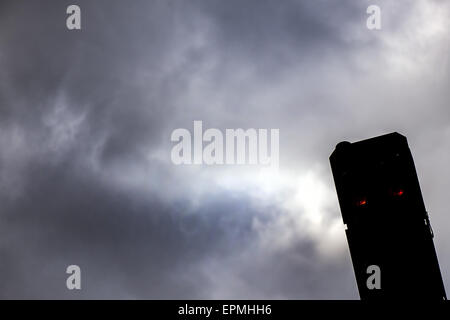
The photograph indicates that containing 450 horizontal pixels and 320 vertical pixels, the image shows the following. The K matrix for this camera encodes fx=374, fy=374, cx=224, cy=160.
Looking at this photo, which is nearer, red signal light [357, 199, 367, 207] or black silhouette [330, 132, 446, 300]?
black silhouette [330, 132, 446, 300]

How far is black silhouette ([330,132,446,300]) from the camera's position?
9.27m

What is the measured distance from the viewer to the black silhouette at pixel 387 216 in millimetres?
9266

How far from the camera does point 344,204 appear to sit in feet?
33.2

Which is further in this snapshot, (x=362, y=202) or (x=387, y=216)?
(x=362, y=202)

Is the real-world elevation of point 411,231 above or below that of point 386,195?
below

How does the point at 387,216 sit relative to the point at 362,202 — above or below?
below

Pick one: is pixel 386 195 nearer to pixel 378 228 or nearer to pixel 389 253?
pixel 378 228

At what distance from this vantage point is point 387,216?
938 centimetres

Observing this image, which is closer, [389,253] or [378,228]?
[378,228]

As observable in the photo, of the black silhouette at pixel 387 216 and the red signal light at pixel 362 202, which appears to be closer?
the black silhouette at pixel 387 216
